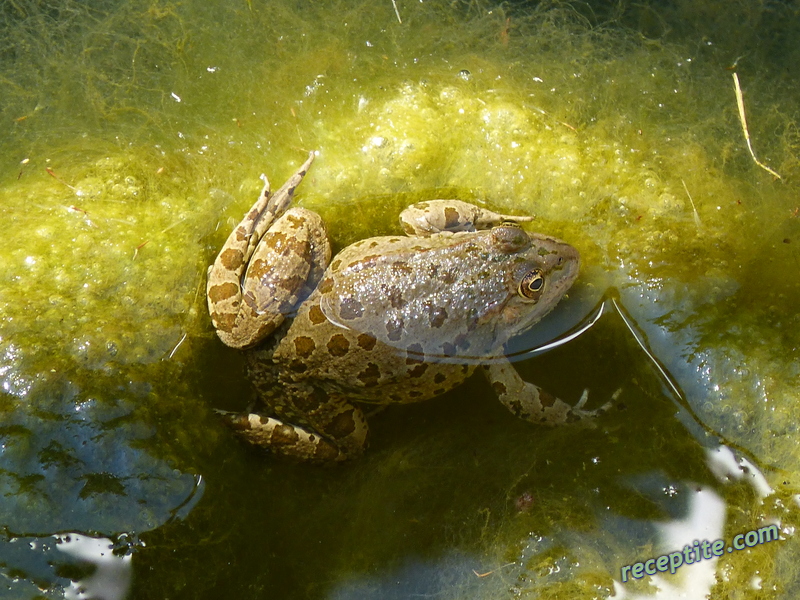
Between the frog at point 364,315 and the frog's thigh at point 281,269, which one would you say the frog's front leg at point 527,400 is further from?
the frog's thigh at point 281,269

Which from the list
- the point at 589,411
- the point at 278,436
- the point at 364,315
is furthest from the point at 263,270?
the point at 589,411

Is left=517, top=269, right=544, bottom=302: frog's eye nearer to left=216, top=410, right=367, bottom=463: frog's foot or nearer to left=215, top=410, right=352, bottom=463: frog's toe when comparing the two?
left=216, top=410, right=367, bottom=463: frog's foot

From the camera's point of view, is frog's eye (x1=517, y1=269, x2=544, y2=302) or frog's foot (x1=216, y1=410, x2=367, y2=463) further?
frog's foot (x1=216, y1=410, x2=367, y2=463)

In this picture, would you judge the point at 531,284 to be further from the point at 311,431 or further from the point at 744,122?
the point at 744,122

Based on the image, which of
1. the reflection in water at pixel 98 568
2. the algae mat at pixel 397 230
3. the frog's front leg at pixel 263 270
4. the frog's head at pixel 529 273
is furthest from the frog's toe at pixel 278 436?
the frog's head at pixel 529 273

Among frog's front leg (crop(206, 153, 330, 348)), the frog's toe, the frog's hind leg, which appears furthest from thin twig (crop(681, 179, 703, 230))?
the frog's toe

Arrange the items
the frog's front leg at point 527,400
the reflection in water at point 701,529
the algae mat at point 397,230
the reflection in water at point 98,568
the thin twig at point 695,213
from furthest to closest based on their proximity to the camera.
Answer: the thin twig at point 695,213 → the frog's front leg at point 527,400 → the reflection in water at point 701,529 → the algae mat at point 397,230 → the reflection in water at point 98,568

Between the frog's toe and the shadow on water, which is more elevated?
the frog's toe
